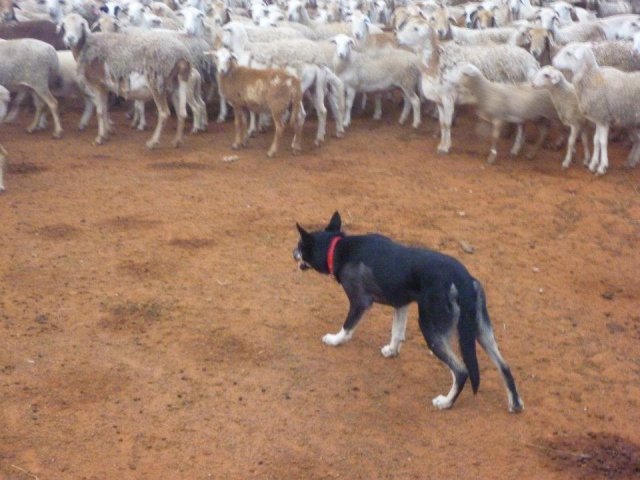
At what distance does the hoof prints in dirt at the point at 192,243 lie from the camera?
7.91m

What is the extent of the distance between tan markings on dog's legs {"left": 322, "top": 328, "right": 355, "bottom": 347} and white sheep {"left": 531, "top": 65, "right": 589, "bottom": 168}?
532 centimetres

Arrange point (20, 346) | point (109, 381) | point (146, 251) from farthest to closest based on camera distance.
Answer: point (146, 251) → point (20, 346) → point (109, 381)

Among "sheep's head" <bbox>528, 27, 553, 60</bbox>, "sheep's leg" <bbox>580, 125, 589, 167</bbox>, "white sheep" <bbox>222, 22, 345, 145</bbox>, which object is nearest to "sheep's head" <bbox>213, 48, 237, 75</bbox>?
"white sheep" <bbox>222, 22, 345, 145</bbox>

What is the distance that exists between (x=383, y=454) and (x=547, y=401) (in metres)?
1.24

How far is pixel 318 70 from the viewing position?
458 inches

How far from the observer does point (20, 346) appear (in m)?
6.01

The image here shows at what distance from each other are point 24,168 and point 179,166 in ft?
6.00

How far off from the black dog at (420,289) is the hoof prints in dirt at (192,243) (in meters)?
2.24

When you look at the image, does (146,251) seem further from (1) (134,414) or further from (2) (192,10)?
(2) (192,10)

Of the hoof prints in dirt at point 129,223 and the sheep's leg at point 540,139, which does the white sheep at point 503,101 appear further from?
the hoof prints in dirt at point 129,223

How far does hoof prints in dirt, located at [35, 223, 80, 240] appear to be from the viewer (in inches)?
319

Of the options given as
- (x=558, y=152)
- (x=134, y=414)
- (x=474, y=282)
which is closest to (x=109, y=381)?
(x=134, y=414)

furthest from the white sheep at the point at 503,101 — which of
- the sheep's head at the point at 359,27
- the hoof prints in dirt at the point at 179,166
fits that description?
the hoof prints in dirt at the point at 179,166

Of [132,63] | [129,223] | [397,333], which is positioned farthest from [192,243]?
[132,63]
